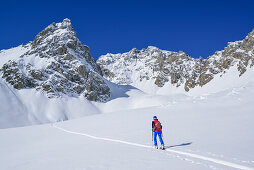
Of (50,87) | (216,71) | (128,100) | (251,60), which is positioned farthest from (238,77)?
(50,87)

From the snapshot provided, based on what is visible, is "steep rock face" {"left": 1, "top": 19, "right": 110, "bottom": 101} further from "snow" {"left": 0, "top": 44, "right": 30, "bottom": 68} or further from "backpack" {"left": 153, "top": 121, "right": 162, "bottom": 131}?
"backpack" {"left": 153, "top": 121, "right": 162, "bottom": 131}

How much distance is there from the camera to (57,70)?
104 metres

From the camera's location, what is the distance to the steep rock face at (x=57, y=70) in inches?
3733

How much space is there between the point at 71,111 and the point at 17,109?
73.3 ft

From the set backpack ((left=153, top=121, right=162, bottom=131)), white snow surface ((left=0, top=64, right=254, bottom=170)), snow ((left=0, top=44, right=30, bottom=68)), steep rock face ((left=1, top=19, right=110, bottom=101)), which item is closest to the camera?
white snow surface ((left=0, top=64, right=254, bottom=170))

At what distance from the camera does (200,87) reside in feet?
370

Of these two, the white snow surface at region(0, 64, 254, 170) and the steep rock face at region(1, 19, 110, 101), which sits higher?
the steep rock face at region(1, 19, 110, 101)

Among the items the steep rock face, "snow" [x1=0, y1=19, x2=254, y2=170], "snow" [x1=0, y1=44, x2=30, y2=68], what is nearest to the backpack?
"snow" [x1=0, y1=19, x2=254, y2=170]

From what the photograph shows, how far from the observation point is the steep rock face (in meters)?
94.8

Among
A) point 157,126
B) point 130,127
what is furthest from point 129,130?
point 157,126

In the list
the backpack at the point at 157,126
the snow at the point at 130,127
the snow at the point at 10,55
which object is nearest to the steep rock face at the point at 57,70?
the snow at the point at 130,127

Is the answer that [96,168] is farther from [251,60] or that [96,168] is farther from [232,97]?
[251,60]

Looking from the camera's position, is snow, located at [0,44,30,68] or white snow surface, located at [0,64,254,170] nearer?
white snow surface, located at [0,64,254,170]

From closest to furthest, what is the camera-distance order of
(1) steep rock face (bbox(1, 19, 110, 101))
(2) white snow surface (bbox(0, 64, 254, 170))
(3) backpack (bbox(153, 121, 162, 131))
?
(2) white snow surface (bbox(0, 64, 254, 170)), (3) backpack (bbox(153, 121, 162, 131)), (1) steep rock face (bbox(1, 19, 110, 101))
